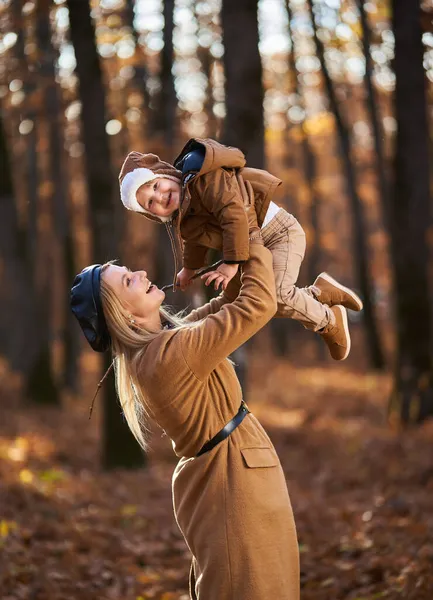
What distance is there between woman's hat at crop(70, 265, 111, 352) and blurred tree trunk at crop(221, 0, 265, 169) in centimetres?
494

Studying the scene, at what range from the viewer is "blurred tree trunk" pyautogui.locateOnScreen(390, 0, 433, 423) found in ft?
38.0

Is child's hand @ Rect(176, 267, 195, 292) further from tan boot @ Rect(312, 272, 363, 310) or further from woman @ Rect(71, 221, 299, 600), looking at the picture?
tan boot @ Rect(312, 272, 363, 310)

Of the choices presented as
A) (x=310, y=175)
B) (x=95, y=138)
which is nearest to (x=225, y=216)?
(x=95, y=138)

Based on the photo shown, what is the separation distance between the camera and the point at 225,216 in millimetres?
3635

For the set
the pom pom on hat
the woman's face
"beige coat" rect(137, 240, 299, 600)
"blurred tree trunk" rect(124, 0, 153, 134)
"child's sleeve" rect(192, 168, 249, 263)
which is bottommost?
"beige coat" rect(137, 240, 299, 600)

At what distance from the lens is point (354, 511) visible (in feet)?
27.7

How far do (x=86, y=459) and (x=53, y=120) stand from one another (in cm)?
602

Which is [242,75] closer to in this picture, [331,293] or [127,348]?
[331,293]

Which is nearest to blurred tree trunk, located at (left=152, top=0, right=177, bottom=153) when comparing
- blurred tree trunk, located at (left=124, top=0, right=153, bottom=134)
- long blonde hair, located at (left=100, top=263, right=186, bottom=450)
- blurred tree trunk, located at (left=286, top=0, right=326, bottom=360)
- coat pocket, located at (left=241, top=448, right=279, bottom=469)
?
blurred tree trunk, located at (left=124, top=0, right=153, bottom=134)

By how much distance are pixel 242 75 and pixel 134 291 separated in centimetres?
521

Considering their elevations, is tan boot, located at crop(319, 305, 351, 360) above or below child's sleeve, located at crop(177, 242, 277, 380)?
below

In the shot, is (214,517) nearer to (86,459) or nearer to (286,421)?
(86,459)

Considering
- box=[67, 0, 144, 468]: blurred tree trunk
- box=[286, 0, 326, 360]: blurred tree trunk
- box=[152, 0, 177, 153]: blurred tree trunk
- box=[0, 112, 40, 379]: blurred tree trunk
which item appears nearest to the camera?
box=[67, 0, 144, 468]: blurred tree trunk

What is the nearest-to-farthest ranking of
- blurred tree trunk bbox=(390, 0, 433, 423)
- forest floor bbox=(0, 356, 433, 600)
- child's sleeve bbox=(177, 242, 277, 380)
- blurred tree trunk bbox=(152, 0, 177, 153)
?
child's sleeve bbox=(177, 242, 277, 380)
forest floor bbox=(0, 356, 433, 600)
blurred tree trunk bbox=(390, 0, 433, 423)
blurred tree trunk bbox=(152, 0, 177, 153)
